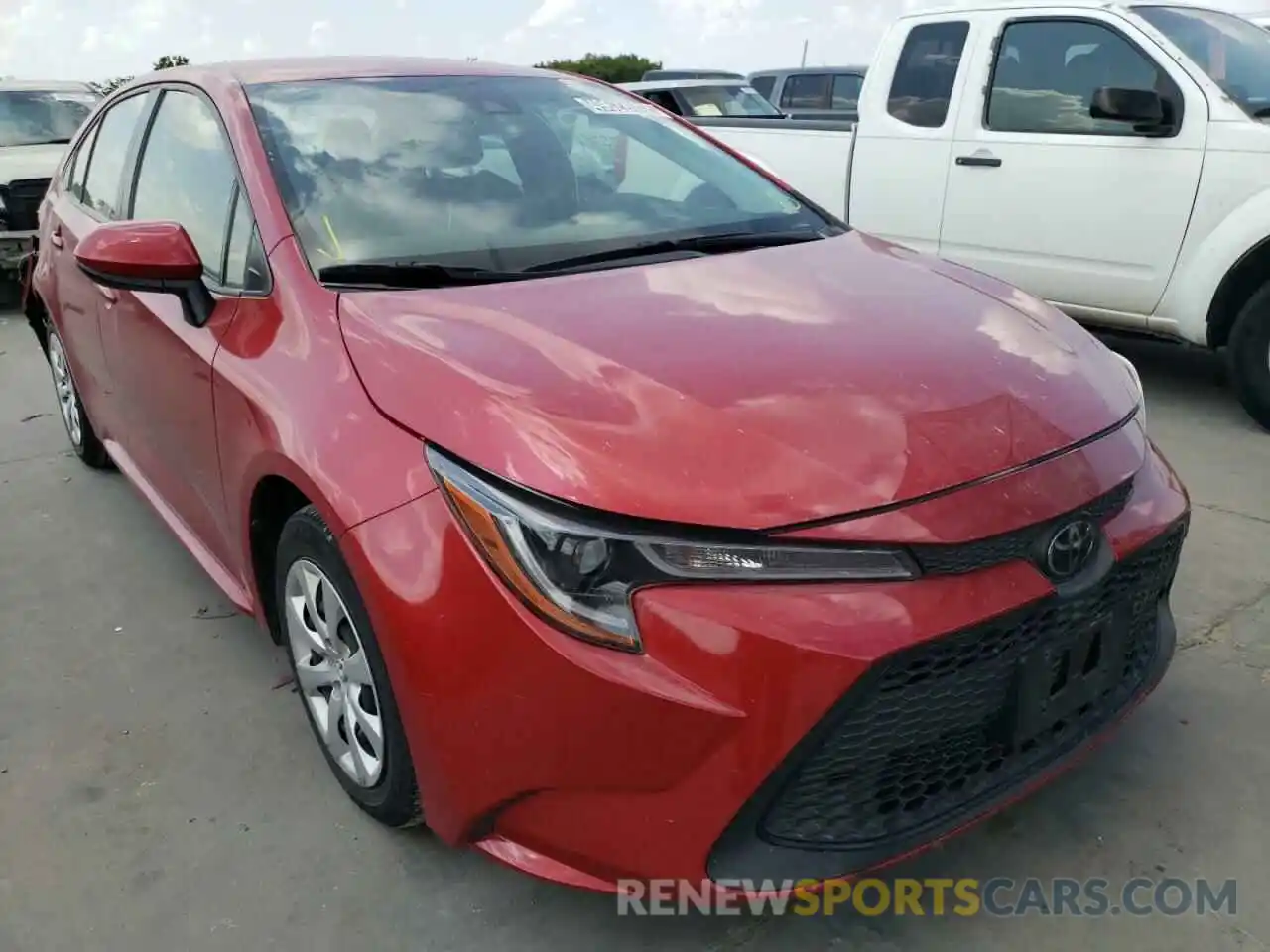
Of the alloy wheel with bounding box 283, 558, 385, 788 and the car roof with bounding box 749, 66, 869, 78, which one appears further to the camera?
the car roof with bounding box 749, 66, 869, 78

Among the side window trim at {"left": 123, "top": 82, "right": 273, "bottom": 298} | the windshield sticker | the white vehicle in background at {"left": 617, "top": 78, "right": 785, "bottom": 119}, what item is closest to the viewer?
the side window trim at {"left": 123, "top": 82, "right": 273, "bottom": 298}

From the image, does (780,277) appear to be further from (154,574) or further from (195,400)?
(154,574)

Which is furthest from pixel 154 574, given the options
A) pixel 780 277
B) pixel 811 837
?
pixel 811 837

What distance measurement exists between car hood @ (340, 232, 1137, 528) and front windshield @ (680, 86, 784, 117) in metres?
8.19

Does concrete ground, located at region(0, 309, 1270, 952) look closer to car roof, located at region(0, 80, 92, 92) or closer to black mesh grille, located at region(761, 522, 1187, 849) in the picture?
black mesh grille, located at region(761, 522, 1187, 849)

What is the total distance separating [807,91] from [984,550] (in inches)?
537

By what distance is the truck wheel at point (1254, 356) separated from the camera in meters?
4.51

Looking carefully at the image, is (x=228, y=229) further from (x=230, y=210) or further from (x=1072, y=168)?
(x=1072, y=168)

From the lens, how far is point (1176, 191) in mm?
4645

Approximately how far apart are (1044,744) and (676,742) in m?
0.76

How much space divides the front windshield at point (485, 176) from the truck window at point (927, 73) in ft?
8.88

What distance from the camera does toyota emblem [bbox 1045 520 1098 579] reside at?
1828 mm

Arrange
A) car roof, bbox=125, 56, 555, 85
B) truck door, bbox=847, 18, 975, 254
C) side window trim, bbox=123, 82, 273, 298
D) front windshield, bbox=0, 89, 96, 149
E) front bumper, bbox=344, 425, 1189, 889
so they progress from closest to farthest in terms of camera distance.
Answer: front bumper, bbox=344, 425, 1189, 889 < side window trim, bbox=123, 82, 273, 298 < car roof, bbox=125, 56, 555, 85 < truck door, bbox=847, 18, 975, 254 < front windshield, bbox=0, 89, 96, 149

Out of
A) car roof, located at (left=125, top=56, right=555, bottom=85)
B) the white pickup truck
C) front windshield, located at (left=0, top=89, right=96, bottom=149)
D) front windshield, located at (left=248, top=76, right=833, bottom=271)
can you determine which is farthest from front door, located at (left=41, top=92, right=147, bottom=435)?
front windshield, located at (left=0, top=89, right=96, bottom=149)
